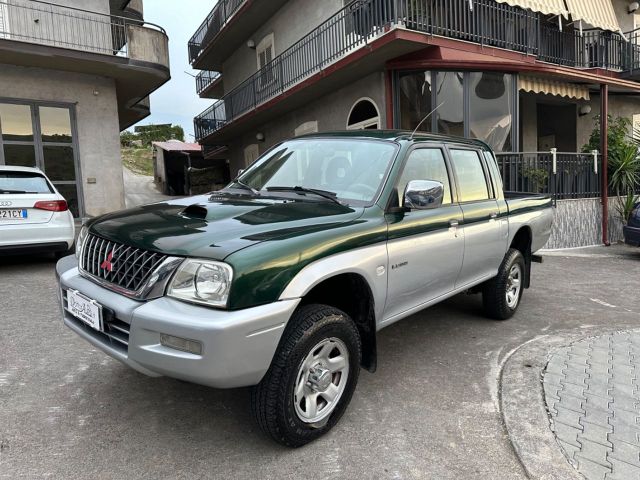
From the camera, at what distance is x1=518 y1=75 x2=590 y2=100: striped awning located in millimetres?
10922

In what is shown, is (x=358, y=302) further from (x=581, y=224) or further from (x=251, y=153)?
(x=251, y=153)

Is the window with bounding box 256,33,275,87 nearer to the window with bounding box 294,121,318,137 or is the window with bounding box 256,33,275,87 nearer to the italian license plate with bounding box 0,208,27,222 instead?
the window with bounding box 294,121,318,137

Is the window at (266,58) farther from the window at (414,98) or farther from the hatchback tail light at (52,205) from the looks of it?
the hatchback tail light at (52,205)

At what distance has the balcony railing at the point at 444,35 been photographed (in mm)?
9703

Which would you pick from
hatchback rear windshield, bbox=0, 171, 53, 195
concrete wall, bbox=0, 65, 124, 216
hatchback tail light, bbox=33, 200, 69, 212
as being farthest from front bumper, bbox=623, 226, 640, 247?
concrete wall, bbox=0, 65, 124, 216

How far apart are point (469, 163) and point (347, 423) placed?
270 cm

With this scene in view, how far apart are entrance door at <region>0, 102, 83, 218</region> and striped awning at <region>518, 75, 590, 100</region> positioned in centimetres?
1130

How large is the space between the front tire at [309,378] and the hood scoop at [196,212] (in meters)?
0.85

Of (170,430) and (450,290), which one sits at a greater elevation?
(450,290)

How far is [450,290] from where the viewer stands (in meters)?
3.99

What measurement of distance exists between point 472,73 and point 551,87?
94.1 inches

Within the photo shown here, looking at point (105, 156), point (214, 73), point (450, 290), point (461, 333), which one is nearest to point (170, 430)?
point (450, 290)

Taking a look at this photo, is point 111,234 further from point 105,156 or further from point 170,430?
point 105,156

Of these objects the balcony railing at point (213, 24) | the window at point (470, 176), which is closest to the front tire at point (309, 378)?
the window at point (470, 176)
